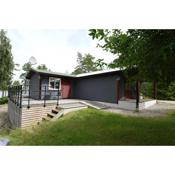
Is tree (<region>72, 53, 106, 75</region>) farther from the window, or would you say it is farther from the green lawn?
the green lawn

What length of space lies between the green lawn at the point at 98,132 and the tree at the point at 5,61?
1772 centimetres

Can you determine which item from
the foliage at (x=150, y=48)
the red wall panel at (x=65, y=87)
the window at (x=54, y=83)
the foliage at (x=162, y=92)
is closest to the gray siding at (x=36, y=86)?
the window at (x=54, y=83)

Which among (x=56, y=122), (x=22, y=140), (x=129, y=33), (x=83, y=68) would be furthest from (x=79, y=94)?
(x=83, y=68)

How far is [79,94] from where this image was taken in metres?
14.1

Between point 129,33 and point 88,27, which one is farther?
point 129,33

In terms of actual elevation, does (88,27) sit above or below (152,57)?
above

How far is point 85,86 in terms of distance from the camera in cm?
1348

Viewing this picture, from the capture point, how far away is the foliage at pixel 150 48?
3.46 meters

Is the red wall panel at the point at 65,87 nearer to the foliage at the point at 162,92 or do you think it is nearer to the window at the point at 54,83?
the window at the point at 54,83

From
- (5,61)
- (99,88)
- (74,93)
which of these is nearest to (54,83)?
(74,93)

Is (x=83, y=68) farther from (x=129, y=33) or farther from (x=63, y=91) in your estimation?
(x=129, y=33)

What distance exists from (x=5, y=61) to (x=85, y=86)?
47.9 ft

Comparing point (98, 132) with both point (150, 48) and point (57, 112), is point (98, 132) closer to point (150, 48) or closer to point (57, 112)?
point (57, 112)
